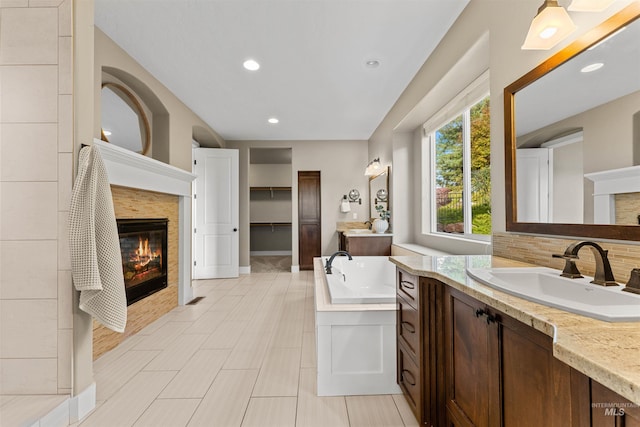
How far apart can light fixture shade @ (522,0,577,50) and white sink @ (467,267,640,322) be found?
3.17ft

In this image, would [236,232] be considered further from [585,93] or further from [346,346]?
[585,93]

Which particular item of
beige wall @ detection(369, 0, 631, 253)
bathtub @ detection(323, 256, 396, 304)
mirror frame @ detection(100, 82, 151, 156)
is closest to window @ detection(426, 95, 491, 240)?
beige wall @ detection(369, 0, 631, 253)

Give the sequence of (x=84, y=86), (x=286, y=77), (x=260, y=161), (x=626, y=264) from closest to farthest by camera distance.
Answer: (x=626, y=264) < (x=84, y=86) < (x=286, y=77) < (x=260, y=161)

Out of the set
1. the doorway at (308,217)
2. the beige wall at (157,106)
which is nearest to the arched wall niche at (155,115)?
the beige wall at (157,106)

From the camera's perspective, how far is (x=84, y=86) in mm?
1663

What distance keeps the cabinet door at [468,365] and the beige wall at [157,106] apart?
289cm

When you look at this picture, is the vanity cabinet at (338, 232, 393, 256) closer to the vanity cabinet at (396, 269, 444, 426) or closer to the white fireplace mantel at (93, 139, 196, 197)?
the white fireplace mantel at (93, 139, 196, 197)

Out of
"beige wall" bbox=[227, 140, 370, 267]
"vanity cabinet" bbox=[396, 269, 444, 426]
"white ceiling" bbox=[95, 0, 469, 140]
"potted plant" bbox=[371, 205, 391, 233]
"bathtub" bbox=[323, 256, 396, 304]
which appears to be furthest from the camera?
"beige wall" bbox=[227, 140, 370, 267]

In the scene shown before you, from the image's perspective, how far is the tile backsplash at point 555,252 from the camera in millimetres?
1004

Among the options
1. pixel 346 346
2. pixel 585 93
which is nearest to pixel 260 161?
pixel 346 346

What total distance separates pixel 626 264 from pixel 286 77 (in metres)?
3.07

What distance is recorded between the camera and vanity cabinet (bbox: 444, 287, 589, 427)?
2.22 feet

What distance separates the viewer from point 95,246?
1.58 meters

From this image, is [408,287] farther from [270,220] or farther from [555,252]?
[270,220]
